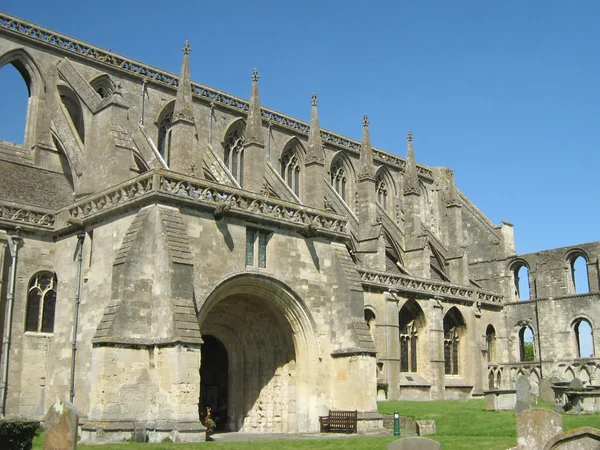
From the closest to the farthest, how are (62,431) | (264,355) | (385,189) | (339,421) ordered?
(62,431)
(339,421)
(264,355)
(385,189)

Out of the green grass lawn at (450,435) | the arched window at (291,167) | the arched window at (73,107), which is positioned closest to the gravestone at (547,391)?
the green grass lawn at (450,435)

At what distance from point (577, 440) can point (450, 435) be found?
7.96 m

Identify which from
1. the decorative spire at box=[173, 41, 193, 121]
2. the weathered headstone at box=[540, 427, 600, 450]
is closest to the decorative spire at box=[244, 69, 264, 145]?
the decorative spire at box=[173, 41, 193, 121]

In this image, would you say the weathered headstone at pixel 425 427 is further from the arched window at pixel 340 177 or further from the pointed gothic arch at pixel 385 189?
the pointed gothic arch at pixel 385 189

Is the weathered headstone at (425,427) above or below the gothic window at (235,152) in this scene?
below

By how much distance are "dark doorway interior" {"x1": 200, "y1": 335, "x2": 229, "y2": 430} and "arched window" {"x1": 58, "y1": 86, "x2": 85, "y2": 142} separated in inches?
420

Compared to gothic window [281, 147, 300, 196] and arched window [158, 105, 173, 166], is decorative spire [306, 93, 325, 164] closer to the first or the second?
arched window [158, 105, 173, 166]

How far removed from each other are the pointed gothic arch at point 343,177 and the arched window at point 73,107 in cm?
1630

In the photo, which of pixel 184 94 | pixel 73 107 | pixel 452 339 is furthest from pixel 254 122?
pixel 452 339

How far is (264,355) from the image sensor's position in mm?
24359

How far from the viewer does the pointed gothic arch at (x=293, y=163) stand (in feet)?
132

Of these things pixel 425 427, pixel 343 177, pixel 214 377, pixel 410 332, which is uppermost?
pixel 343 177

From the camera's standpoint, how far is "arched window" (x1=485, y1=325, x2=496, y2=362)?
41.3m

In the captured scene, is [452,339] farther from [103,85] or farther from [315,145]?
[103,85]
